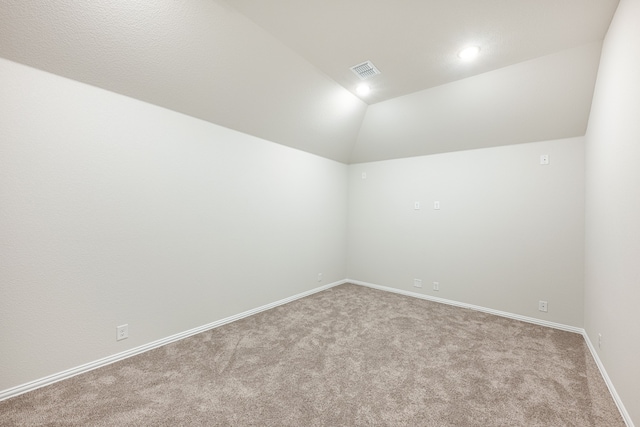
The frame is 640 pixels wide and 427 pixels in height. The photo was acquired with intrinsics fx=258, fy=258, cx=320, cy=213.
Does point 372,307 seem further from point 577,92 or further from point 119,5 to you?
point 119,5

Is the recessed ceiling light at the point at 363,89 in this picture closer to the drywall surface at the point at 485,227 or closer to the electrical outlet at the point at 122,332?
the drywall surface at the point at 485,227

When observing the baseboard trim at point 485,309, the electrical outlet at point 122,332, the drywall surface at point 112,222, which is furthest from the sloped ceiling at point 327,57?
the baseboard trim at point 485,309

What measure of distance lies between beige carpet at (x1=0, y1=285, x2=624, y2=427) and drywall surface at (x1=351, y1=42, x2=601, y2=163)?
2.33m

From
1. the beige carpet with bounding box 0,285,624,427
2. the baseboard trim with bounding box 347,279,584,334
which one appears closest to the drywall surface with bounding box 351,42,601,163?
the baseboard trim with bounding box 347,279,584,334

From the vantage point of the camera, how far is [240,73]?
97.7 inches

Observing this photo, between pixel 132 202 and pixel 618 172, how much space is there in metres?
3.70

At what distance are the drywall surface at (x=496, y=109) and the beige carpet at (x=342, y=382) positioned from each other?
91.7 inches

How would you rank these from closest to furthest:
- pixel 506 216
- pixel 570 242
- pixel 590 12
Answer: pixel 590 12 → pixel 570 242 → pixel 506 216

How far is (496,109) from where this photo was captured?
9.92 ft

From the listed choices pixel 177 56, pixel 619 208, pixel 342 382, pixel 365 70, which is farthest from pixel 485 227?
pixel 177 56

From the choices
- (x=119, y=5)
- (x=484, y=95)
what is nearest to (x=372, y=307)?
(x=484, y=95)

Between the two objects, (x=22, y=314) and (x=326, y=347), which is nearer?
(x=22, y=314)

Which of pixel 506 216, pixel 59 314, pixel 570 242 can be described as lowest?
pixel 59 314

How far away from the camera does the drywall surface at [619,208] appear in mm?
1460
